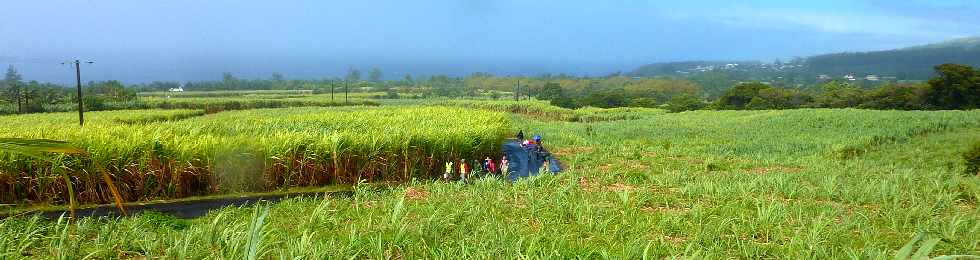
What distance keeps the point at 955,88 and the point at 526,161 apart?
52.9m

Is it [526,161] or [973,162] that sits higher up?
[973,162]

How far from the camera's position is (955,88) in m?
55.0

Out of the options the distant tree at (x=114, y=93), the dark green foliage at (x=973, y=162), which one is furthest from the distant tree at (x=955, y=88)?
the distant tree at (x=114, y=93)

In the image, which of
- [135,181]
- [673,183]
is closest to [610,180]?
[673,183]

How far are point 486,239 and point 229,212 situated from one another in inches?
175

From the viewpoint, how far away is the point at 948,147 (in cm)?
2302

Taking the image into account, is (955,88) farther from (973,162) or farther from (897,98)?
(973,162)

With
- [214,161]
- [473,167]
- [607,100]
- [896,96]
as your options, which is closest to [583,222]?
[214,161]

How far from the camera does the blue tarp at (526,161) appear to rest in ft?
62.8

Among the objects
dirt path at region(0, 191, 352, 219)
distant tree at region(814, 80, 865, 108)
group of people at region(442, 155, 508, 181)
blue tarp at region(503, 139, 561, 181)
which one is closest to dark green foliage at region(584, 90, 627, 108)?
distant tree at region(814, 80, 865, 108)

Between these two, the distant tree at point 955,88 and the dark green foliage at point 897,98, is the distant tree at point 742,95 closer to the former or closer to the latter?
the dark green foliage at point 897,98

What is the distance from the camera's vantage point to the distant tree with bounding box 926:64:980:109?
53.3 metres

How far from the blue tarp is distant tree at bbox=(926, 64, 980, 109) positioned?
161ft

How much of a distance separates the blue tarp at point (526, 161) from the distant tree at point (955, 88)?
49.2 m
